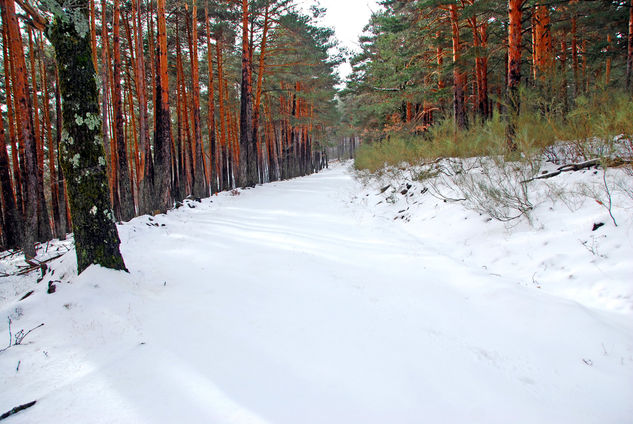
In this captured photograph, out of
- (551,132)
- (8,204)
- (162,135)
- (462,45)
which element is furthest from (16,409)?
(462,45)

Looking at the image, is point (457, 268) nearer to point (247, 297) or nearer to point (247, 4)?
point (247, 297)

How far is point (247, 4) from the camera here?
36.5 ft

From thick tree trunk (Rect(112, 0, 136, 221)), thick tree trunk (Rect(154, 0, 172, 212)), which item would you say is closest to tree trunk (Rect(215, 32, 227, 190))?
thick tree trunk (Rect(112, 0, 136, 221))

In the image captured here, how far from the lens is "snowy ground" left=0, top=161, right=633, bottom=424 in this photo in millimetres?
1443

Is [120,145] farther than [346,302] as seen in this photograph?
Yes

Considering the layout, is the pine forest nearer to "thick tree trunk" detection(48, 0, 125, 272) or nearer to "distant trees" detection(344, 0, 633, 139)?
"thick tree trunk" detection(48, 0, 125, 272)

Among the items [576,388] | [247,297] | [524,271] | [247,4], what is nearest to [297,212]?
[247,297]

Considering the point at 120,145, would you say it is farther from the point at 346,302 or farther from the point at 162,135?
the point at 346,302

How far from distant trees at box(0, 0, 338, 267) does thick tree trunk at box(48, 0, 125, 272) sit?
0.03m

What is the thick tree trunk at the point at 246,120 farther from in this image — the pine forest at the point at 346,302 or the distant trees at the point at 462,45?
the pine forest at the point at 346,302

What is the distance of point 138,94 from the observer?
9047 mm

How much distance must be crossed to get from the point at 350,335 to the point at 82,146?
3198 millimetres

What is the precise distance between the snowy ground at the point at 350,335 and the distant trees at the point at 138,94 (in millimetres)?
1324

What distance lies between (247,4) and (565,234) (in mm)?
13119
